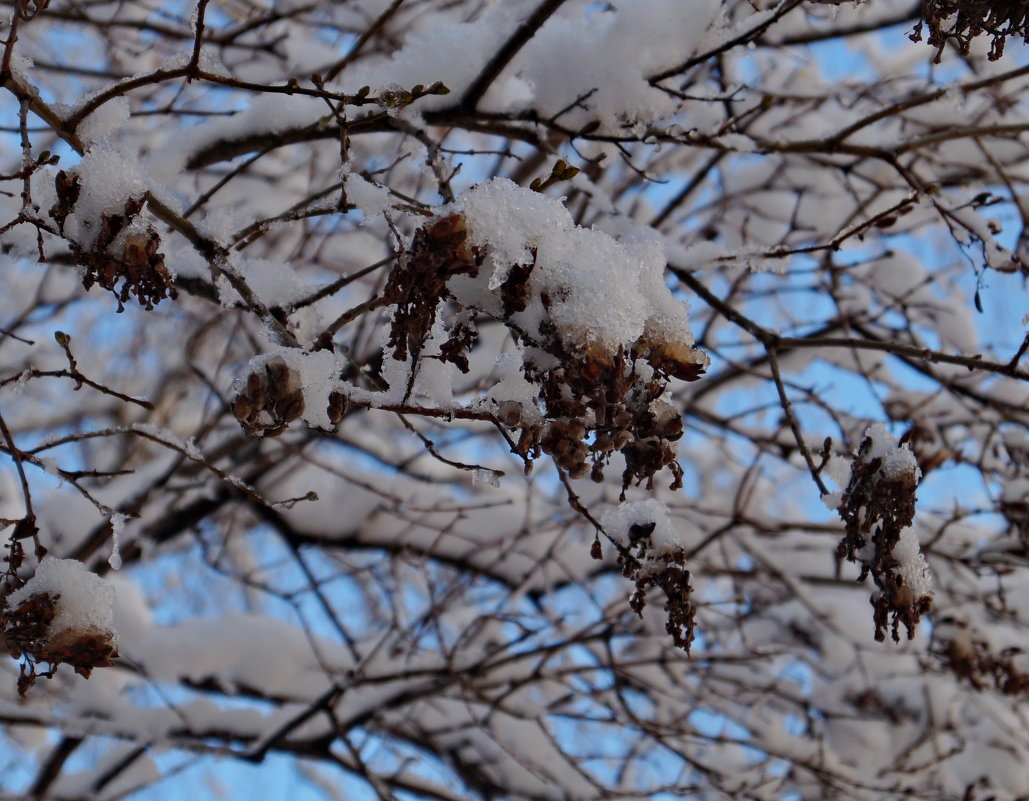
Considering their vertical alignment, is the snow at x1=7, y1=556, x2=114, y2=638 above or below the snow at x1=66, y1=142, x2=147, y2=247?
below

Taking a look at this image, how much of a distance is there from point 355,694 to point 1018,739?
261cm

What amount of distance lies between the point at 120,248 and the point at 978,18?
131 cm

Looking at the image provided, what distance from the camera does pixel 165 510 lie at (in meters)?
3.28

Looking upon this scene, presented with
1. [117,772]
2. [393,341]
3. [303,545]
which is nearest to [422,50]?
[393,341]

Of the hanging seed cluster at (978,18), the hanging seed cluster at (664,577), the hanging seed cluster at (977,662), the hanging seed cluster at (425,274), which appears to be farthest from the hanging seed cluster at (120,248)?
the hanging seed cluster at (977,662)

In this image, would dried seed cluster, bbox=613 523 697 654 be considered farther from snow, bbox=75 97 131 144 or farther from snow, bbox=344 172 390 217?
→ snow, bbox=75 97 131 144

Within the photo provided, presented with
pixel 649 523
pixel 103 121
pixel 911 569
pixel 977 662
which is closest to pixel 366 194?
pixel 103 121

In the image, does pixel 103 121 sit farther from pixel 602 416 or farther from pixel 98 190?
pixel 602 416

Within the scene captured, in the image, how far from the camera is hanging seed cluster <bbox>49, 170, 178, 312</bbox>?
3.99 feet

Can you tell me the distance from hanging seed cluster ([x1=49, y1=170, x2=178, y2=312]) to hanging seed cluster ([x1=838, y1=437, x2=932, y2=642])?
1097 mm

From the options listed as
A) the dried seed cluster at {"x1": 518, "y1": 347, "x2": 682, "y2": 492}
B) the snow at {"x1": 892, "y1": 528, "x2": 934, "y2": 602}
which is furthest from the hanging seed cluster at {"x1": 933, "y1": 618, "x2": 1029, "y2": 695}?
the dried seed cluster at {"x1": 518, "y1": 347, "x2": 682, "y2": 492}

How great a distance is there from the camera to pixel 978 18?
4.58ft

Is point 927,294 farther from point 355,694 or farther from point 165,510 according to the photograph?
point 165,510

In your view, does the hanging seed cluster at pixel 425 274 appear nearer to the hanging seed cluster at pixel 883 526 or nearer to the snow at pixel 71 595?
the snow at pixel 71 595
